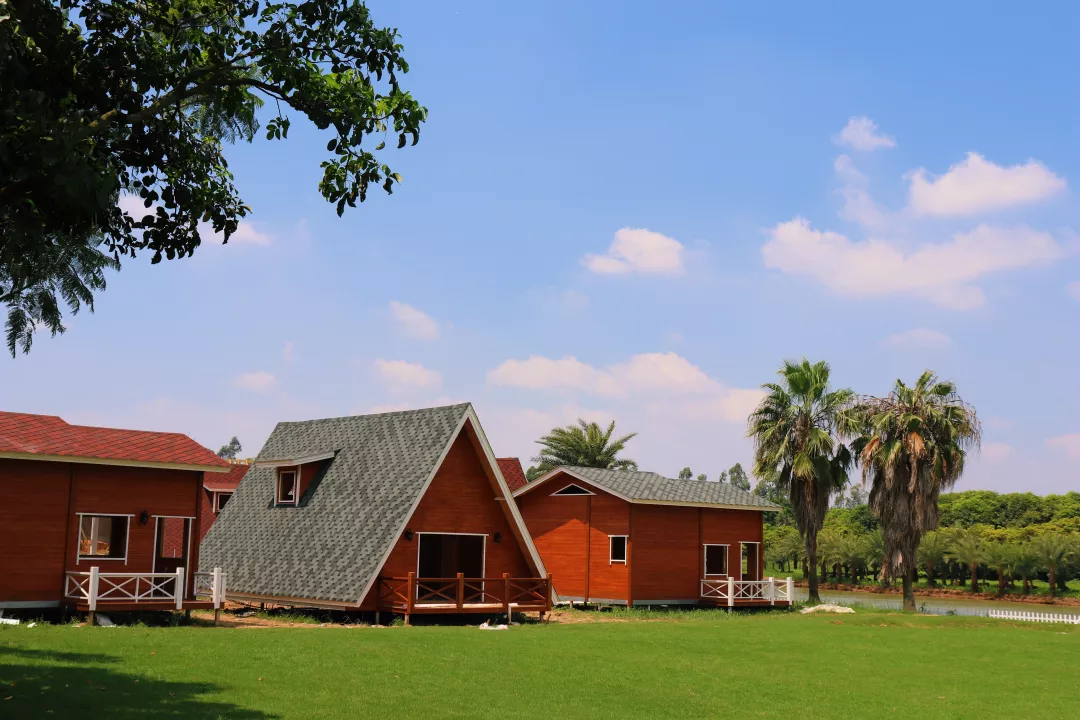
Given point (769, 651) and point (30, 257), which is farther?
point (769, 651)

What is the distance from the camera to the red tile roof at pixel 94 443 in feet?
74.4

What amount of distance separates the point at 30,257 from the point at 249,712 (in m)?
7.09

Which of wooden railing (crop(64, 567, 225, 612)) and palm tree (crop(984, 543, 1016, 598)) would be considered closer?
wooden railing (crop(64, 567, 225, 612))

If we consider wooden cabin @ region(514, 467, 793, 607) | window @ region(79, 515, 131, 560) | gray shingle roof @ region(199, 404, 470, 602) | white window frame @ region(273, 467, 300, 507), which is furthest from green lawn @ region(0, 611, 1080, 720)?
wooden cabin @ region(514, 467, 793, 607)

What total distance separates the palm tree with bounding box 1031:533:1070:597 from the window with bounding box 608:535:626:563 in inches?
1430

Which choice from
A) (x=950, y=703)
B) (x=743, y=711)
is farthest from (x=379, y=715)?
(x=950, y=703)

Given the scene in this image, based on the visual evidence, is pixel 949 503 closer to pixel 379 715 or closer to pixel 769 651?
pixel 769 651

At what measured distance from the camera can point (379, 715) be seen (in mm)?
13469

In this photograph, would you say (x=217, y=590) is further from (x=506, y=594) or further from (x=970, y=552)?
(x=970, y=552)

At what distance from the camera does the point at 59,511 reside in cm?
2305

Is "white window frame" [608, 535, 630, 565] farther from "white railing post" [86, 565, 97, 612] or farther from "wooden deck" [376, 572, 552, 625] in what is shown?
"white railing post" [86, 565, 97, 612]

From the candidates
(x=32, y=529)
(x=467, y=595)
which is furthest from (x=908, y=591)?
(x=32, y=529)

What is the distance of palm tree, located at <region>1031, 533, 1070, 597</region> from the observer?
5934 centimetres

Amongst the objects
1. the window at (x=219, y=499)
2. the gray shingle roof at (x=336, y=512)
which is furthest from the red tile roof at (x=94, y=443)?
the window at (x=219, y=499)
